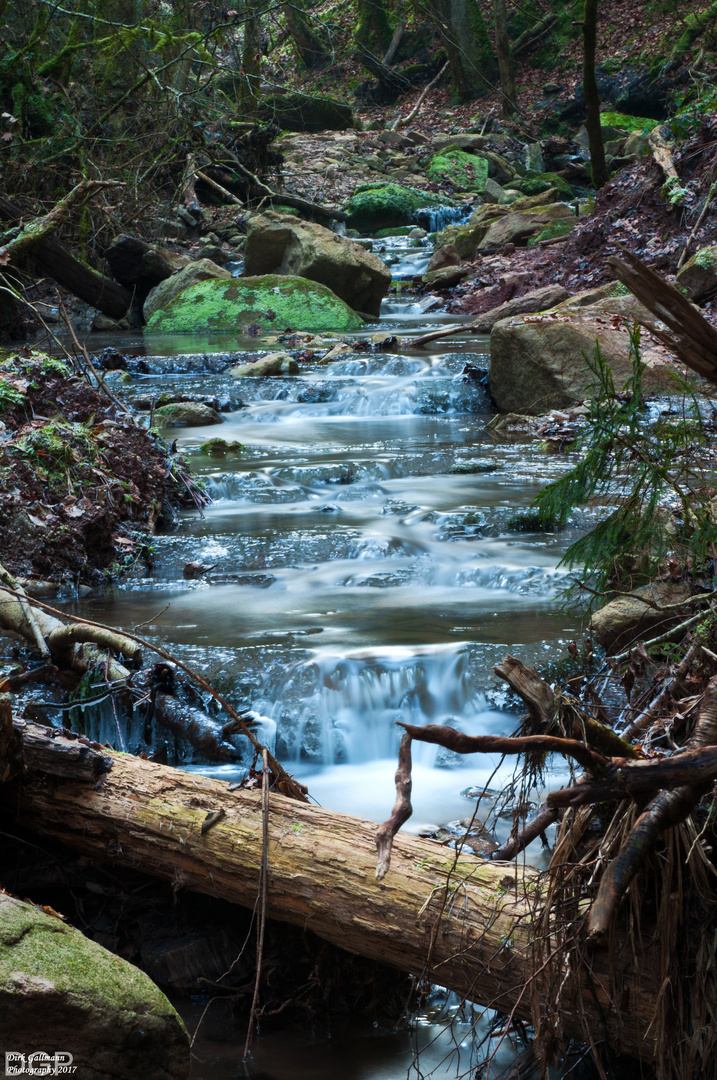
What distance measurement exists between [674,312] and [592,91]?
1546 centimetres

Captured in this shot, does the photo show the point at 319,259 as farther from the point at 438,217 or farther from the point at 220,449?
the point at 438,217

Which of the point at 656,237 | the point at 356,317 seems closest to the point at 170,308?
the point at 356,317

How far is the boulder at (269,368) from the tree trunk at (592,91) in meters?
7.29

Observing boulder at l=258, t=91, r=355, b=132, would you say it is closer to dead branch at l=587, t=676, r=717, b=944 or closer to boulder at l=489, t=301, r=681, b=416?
boulder at l=489, t=301, r=681, b=416

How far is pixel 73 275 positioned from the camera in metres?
15.0

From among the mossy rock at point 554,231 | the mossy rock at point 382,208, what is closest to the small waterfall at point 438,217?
the mossy rock at point 382,208

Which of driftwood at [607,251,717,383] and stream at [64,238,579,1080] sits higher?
driftwood at [607,251,717,383]

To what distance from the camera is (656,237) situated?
564 inches

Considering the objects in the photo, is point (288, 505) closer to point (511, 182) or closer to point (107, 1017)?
point (107, 1017)

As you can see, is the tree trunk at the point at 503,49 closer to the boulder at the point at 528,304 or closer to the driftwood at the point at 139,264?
the driftwood at the point at 139,264

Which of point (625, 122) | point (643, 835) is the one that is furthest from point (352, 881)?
point (625, 122)

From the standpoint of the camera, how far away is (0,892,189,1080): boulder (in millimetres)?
2201

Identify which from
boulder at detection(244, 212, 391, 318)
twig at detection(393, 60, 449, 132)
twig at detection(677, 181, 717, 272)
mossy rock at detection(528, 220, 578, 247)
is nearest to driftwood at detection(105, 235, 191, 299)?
boulder at detection(244, 212, 391, 318)

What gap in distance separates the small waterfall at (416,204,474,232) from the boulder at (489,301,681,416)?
15.5 meters
